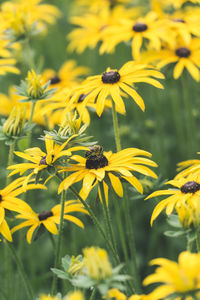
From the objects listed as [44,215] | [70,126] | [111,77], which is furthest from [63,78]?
[70,126]

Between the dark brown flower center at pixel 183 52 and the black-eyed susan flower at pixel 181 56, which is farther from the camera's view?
the dark brown flower center at pixel 183 52

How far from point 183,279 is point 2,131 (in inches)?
51.7

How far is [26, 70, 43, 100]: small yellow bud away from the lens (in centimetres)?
244

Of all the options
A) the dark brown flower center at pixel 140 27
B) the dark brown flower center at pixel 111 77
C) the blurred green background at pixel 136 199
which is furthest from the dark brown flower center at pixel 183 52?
the dark brown flower center at pixel 111 77

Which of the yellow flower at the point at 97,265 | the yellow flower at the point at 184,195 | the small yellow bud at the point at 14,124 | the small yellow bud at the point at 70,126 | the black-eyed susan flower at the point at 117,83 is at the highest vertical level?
the black-eyed susan flower at the point at 117,83

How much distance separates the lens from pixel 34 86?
8.04 ft

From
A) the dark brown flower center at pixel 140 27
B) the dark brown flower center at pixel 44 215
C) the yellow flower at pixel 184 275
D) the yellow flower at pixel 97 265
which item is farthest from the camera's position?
the dark brown flower center at pixel 140 27

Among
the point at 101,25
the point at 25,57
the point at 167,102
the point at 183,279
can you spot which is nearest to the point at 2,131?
the point at 183,279

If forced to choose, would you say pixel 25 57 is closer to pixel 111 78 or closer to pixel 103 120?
pixel 103 120

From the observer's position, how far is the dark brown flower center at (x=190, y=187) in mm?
1953

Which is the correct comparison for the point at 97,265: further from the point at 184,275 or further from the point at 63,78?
the point at 63,78

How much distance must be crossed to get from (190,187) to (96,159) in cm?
39

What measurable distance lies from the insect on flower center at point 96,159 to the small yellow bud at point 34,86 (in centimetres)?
58

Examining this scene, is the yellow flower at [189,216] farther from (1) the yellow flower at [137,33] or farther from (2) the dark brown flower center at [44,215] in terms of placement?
(1) the yellow flower at [137,33]
